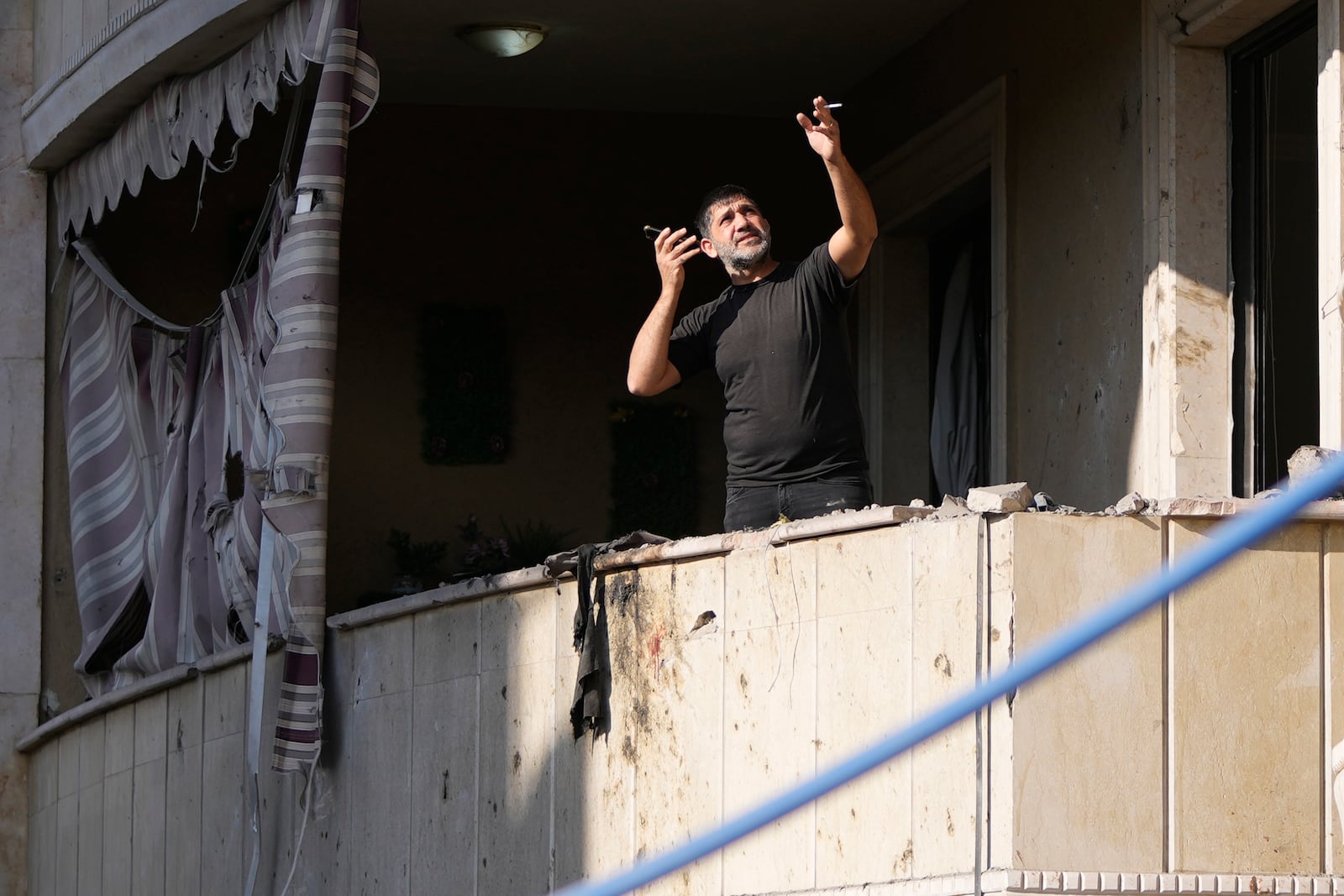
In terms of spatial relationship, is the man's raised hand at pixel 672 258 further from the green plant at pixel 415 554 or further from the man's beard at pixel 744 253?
the green plant at pixel 415 554

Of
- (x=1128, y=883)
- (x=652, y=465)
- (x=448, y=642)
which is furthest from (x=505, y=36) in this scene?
(x=1128, y=883)

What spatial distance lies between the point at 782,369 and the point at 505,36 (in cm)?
309

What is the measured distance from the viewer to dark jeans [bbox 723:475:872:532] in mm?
5254

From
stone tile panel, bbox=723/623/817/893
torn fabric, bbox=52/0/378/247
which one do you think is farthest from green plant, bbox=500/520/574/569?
stone tile panel, bbox=723/623/817/893

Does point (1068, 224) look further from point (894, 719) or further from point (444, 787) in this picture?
point (894, 719)

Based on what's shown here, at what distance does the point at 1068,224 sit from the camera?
6965 millimetres

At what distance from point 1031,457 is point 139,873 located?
12.3ft

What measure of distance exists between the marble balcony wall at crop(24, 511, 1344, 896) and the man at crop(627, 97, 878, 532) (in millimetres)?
550

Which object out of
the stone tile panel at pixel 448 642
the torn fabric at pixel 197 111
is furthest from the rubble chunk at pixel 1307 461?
the torn fabric at pixel 197 111

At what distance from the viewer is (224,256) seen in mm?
9570

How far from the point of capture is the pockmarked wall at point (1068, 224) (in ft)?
21.3

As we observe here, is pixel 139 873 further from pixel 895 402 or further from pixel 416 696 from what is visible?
pixel 895 402

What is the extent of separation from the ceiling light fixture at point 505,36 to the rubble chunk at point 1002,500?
181 inches

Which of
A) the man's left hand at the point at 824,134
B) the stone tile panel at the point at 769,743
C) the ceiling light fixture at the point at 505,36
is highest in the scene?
the ceiling light fixture at the point at 505,36
